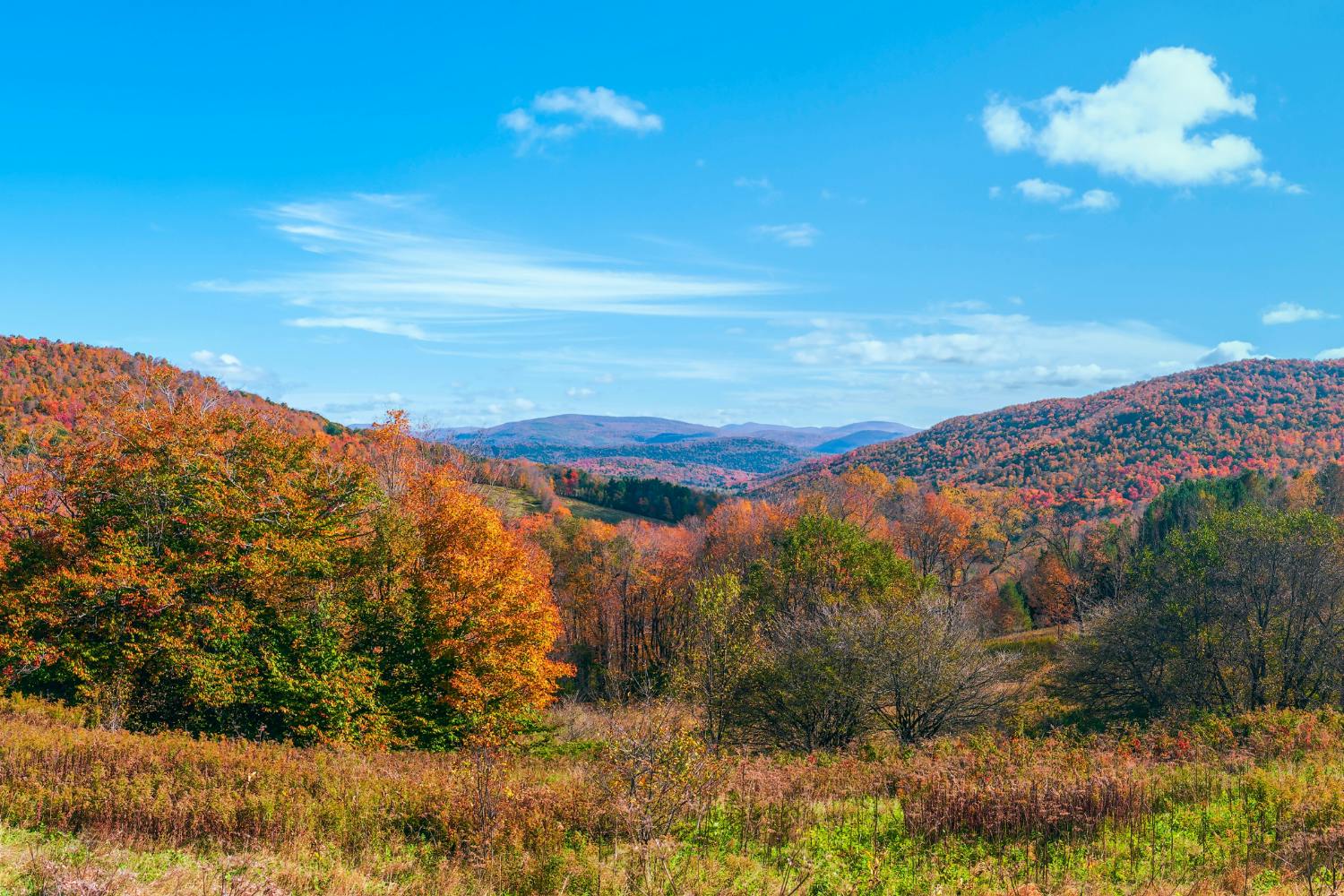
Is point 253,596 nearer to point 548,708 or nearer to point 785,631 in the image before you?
point 785,631

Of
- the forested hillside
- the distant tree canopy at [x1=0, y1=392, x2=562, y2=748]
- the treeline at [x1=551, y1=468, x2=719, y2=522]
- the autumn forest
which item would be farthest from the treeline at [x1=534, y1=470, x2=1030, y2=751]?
the treeline at [x1=551, y1=468, x2=719, y2=522]

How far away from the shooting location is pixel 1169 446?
143 meters

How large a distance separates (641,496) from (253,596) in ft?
356

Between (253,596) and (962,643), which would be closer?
(253,596)

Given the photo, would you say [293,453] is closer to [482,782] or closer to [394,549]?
[394,549]

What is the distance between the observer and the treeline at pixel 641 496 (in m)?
A: 130

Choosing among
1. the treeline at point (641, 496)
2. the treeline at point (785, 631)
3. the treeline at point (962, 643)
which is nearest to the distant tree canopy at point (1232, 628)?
the treeline at point (962, 643)

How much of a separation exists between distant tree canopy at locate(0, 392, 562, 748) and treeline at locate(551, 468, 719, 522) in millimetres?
100343

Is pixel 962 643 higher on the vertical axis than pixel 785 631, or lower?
higher

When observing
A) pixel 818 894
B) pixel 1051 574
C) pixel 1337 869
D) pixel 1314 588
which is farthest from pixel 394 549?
pixel 1051 574

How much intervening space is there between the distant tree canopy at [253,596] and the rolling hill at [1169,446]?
84.3 metres

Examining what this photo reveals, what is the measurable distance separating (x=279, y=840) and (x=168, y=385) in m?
27.7

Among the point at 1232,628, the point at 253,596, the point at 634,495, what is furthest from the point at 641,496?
the point at 1232,628

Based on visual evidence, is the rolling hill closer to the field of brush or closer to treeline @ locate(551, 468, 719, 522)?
treeline @ locate(551, 468, 719, 522)
